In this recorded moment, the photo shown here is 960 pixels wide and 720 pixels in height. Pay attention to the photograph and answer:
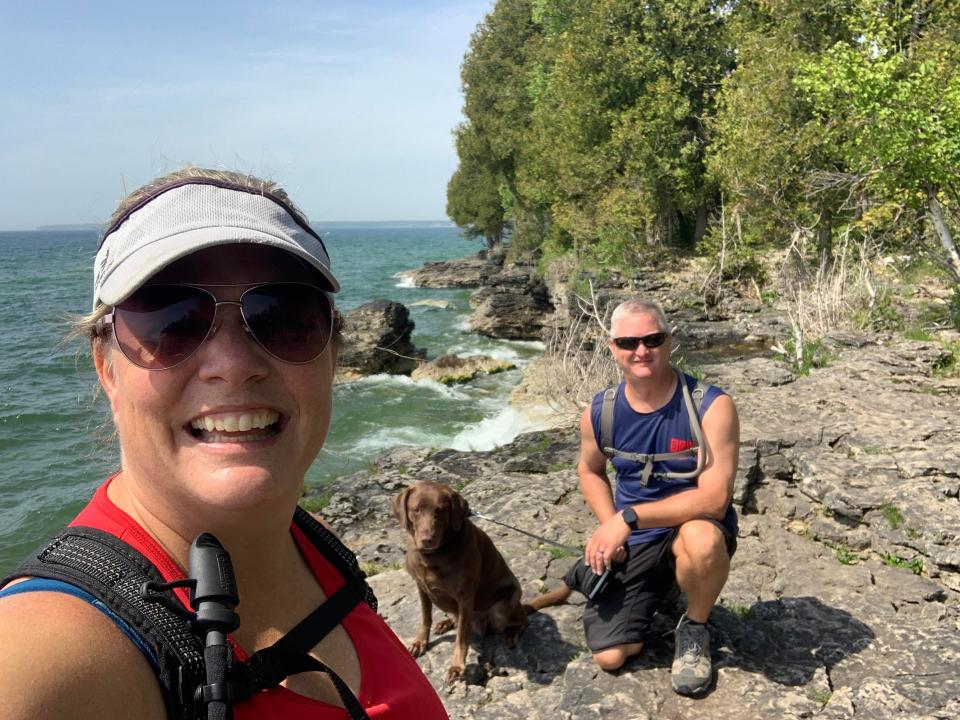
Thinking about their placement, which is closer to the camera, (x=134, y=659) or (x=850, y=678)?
(x=134, y=659)

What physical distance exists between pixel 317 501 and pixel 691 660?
6.56m

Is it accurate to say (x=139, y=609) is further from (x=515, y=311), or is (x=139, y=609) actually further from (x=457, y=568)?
(x=515, y=311)

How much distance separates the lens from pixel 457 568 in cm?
411

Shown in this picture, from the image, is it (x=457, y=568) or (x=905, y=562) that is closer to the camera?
(x=457, y=568)

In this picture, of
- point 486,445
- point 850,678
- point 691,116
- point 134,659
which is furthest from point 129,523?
point 691,116

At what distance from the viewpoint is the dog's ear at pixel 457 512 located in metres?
4.07

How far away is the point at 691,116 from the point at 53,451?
22.6 meters

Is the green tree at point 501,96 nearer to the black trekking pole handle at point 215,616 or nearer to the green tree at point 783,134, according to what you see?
the green tree at point 783,134

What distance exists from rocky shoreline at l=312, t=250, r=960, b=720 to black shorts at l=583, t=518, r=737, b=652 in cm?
23

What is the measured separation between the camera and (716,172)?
2152 centimetres

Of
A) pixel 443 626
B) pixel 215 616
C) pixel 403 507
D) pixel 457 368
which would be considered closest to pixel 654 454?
pixel 403 507

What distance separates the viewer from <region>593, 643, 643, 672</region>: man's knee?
3984 mm

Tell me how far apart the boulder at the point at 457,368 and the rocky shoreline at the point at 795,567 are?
39.6 feet

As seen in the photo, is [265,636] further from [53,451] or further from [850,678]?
[53,451]
